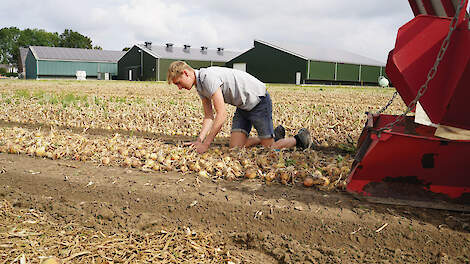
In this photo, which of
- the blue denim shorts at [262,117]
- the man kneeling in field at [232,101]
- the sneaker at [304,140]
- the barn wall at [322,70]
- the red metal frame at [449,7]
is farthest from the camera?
the barn wall at [322,70]

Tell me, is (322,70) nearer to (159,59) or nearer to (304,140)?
(159,59)

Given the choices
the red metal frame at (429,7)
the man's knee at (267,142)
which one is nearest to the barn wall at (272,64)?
the man's knee at (267,142)

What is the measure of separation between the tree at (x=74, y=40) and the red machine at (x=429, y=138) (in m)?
82.6

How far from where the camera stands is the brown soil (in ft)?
7.36

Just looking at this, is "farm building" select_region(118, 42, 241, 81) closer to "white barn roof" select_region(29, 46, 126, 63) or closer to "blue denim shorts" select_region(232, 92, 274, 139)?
"white barn roof" select_region(29, 46, 126, 63)

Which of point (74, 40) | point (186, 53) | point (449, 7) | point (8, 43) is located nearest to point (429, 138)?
point (449, 7)

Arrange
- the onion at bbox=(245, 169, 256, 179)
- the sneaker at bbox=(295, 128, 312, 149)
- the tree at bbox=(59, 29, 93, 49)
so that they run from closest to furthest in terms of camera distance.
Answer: the onion at bbox=(245, 169, 256, 179)
the sneaker at bbox=(295, 128, 312, 149)
the tree at bbox=(59, 29, 93, 49)

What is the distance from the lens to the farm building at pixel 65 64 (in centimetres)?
3653

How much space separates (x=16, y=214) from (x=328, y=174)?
263 cm

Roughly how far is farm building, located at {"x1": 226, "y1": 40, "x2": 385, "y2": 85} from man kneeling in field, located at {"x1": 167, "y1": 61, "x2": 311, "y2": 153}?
71.7ft

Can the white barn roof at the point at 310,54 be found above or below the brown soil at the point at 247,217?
above

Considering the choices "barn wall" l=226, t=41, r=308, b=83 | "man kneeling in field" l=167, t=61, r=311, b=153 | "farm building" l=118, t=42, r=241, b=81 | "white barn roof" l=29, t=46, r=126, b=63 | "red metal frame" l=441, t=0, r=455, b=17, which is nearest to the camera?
"red metal frame" l=441, t=0, r=455, b=17

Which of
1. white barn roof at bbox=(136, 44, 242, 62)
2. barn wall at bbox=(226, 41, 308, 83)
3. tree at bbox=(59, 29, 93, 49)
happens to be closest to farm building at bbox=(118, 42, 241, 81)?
white barn roof at bbox=(136, 44, 242, 62)

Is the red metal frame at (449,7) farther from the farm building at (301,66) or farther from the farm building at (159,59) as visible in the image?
the farm building at (159,59)
